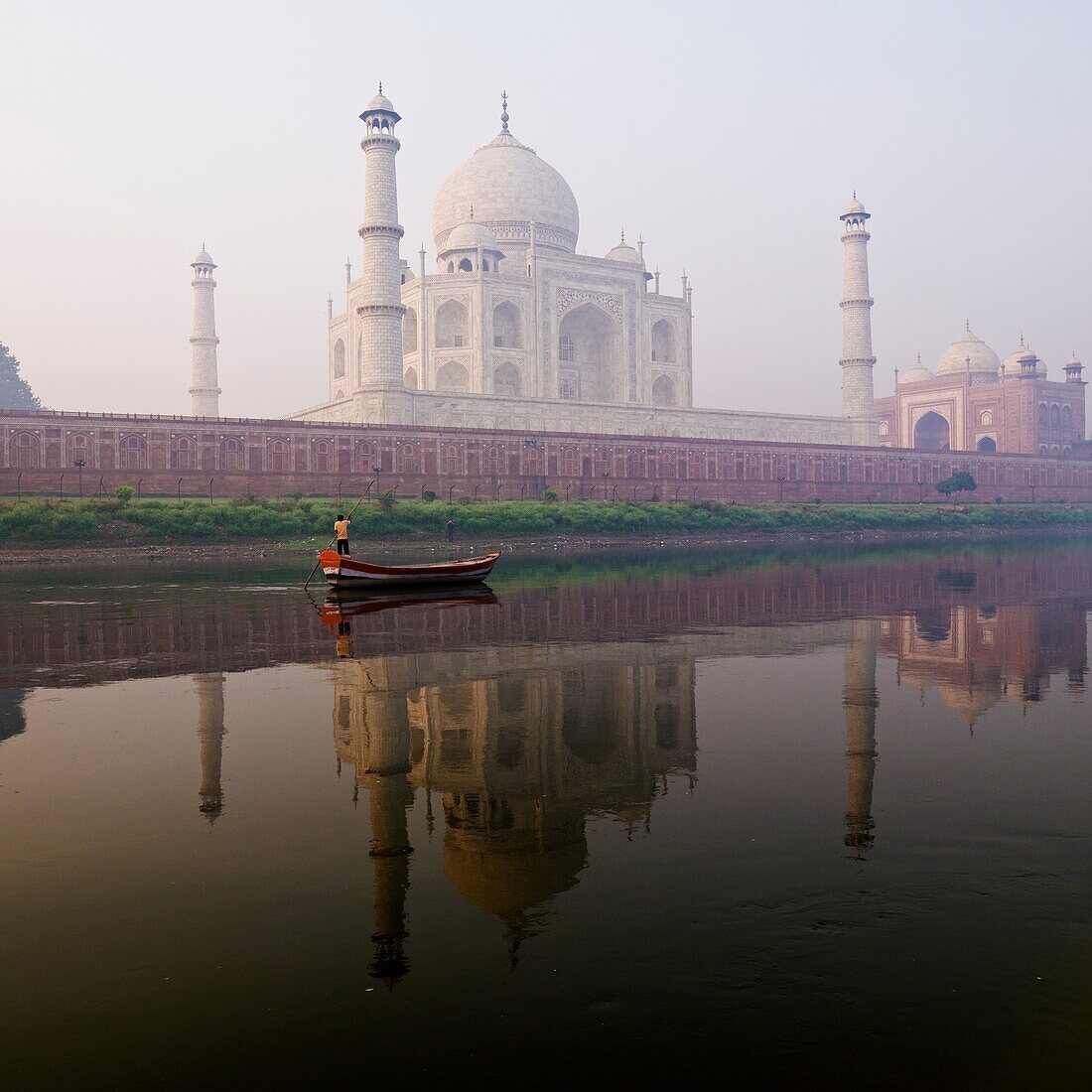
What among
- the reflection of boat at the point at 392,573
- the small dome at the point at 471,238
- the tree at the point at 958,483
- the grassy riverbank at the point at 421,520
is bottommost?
the reflection of boat at the point at 392,573

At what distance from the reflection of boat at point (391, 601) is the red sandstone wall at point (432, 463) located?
→ 73.9 ft

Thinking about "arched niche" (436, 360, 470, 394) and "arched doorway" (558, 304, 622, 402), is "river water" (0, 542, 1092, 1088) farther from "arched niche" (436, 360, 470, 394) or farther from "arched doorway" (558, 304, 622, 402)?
"arched doorway" (558, 304, 622, 402)

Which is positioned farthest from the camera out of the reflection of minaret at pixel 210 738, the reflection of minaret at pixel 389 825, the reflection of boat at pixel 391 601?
the reflection of boat at pixel 391 601

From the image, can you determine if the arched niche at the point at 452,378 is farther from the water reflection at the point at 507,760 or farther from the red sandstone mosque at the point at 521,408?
the water reflection at the point at 507,760

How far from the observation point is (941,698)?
25.6 feet

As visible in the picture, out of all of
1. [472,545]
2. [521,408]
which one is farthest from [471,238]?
[472,545]

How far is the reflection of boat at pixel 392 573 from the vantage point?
16.4 m

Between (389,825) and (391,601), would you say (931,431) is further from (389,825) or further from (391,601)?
(389,825)

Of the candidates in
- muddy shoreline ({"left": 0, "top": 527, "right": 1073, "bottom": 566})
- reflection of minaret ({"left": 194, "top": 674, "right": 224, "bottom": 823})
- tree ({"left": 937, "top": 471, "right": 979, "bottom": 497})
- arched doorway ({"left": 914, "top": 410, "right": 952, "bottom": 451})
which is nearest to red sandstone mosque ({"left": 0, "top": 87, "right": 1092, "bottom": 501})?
tree ({"left": 937, "top": 471, "right": 979, "bottom": 497})

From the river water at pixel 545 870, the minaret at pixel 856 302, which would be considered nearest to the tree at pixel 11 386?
the minaret at pixel 856 302

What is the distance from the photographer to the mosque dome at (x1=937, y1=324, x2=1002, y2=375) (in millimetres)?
71688

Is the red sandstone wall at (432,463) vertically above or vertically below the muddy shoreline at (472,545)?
above

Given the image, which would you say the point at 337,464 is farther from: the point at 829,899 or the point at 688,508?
A: the point at 829,899

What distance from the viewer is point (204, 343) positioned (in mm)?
53781
